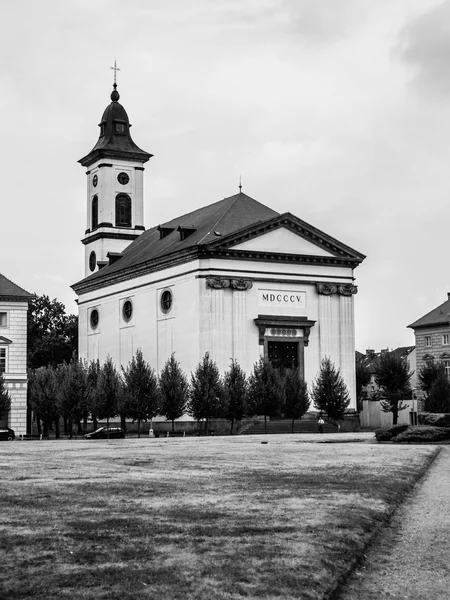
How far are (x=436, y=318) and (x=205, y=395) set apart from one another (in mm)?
57011

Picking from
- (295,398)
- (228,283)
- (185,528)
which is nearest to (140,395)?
(295,398)

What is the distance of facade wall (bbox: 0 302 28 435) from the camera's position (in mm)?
84188

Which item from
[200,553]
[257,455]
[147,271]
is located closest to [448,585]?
[200,553]

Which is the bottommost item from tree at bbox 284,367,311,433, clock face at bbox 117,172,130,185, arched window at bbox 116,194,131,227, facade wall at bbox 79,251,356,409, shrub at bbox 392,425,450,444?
shrub at bbox 392,425,450,444

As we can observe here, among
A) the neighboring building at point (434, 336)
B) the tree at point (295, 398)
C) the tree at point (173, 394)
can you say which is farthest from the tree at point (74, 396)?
the neighboring building at point (434, 336)

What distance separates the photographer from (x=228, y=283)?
8381 centimetres

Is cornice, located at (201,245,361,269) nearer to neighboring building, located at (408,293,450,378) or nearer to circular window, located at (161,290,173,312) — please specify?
circular window, located at (161,290,173,312)

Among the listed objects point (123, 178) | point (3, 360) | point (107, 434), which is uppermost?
point (123, 178)

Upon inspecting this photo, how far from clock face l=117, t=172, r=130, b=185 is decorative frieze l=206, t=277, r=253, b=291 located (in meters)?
26.9

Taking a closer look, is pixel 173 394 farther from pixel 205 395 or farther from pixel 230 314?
pixel 230 314

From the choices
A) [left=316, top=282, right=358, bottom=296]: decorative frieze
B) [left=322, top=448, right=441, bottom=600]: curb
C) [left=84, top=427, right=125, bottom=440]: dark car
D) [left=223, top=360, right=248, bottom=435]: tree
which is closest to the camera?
[left=322, top=448, right=441, bottom=600]: curb

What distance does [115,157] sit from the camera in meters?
106

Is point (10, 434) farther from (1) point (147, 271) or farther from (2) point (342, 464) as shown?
(2) point (342, 464)

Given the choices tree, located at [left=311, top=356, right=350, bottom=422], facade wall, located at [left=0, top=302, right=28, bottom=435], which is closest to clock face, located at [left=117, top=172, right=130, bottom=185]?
facade wall, located at [left=0, top=302, right=28, bottom=435]
